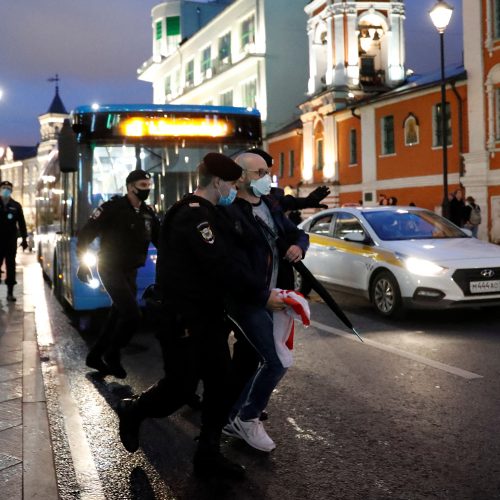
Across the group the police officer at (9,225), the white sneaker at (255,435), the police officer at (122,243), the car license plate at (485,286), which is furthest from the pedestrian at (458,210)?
the white sneaker at (255,435)

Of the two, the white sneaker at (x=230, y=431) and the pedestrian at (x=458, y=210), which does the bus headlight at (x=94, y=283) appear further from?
the pedestrian at (x=458, y=210)

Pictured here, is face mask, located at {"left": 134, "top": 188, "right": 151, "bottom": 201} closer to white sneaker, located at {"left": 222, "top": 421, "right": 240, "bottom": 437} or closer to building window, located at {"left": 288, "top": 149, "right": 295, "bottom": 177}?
white sneaker, located at {"left": 222, "top": 421, "right": 240, "bottom": 437}

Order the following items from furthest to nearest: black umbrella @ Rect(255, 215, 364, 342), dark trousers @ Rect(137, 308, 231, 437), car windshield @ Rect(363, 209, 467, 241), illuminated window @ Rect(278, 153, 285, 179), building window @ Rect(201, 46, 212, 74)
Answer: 1. building window @ Rect(201, 46, 212, 74)
2. illuminated window @ Rect(278, 153, 285, 179)
3. car windshield @ Rect(363, 209, 467, 241)
4. black umbrella @ Rect(255, 215, 364, 342)
5. dark trousers @ Rect(137, 308, 231, 437)

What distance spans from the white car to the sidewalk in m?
4.67

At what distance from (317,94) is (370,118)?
5.15m

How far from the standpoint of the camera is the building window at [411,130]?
30.3 meters

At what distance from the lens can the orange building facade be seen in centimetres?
2638

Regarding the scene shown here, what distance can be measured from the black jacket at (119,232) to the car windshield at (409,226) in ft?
15.6

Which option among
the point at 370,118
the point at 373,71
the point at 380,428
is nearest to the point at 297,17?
the point at 373,71

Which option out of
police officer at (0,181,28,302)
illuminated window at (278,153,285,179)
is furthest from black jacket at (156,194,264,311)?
illuminated window at (278,153,285,179)

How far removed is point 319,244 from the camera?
38.3ft

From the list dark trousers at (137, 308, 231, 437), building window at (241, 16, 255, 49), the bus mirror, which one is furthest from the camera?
building window at (241, 16, 255, 49)

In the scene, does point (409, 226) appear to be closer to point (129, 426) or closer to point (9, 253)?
point (9, 253)

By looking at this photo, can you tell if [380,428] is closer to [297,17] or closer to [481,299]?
[481,299]
